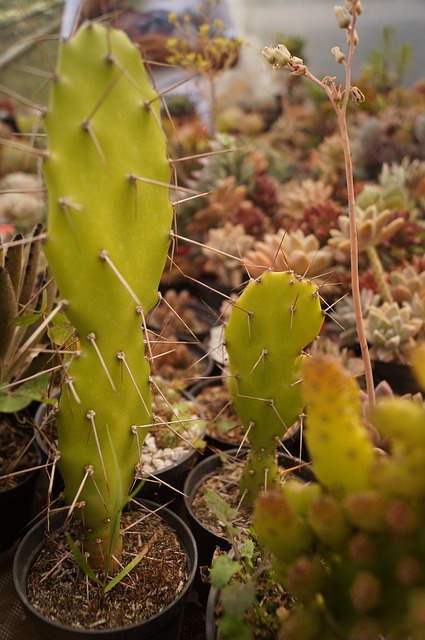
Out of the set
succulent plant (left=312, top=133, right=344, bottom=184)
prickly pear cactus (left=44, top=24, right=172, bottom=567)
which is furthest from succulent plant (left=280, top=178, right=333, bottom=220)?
prickly pear cactus (left=44, top=24, right=172, bottom=567)

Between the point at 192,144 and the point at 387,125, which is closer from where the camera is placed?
the point at 387,125

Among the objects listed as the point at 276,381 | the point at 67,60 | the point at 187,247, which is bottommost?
the point at 187,247

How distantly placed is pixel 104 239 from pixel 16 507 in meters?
0.63

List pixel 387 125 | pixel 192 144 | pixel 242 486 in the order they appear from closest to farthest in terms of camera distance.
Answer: pixel 242 486 → pixel 387 125 → pixel 192 144

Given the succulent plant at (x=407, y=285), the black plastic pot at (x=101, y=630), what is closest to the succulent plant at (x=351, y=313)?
the succulent plant at (x=407, y=285)

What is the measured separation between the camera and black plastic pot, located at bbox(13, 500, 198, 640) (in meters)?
0.75

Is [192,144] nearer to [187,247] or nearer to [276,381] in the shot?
[187,247]

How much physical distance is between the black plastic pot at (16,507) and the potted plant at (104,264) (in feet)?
0.67

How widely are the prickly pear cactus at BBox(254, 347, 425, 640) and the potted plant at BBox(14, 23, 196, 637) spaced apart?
0.24m

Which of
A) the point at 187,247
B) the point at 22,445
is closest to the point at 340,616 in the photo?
the point at 22,445

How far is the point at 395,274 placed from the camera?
4.99 ft

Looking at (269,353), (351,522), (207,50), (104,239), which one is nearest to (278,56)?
(104,239)

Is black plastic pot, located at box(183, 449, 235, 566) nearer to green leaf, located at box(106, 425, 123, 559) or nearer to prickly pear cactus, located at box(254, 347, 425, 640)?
green leaf, located at box(106, 425, 123, 559)

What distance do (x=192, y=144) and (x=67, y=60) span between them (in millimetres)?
2284
